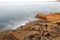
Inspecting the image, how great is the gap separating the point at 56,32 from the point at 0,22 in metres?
3.26

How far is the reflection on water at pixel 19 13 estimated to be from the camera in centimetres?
717

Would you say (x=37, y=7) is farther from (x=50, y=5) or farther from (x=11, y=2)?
(x=11, y=2)

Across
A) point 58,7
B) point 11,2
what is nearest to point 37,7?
point 58,7

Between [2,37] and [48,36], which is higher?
[48,36]

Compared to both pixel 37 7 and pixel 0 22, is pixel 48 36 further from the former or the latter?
pixel 37 7

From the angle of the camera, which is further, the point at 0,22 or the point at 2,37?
the point at 0,22

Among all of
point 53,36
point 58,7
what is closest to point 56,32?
point 53,36

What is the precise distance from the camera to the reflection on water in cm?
717

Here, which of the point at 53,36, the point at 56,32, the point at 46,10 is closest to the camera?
the point at 53,36

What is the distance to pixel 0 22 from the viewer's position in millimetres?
7141

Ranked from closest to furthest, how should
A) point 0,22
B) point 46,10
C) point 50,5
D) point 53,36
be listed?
point 53,36 < point 0,22 < point 46,10 < point 50,5

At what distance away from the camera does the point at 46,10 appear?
26.5 feet

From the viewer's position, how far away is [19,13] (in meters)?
7.99

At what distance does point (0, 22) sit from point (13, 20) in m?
0.62
